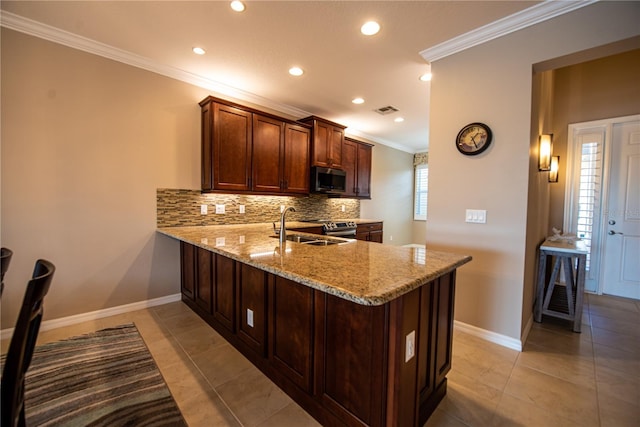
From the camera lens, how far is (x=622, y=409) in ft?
5.24

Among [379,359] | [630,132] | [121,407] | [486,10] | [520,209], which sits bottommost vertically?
[121,407]

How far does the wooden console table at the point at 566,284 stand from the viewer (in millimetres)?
2531

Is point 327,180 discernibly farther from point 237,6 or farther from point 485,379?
point 485,379

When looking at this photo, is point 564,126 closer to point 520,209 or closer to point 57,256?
point 520,209

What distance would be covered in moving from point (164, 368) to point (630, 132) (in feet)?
18.7

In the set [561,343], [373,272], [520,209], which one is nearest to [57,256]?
[373,272]

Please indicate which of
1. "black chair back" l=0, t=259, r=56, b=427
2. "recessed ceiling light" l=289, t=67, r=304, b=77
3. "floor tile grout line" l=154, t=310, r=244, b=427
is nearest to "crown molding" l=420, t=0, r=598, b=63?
"recessed ceiling light" l=289, t=67, r=304, b=77

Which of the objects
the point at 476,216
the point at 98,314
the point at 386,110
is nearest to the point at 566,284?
the point at 476,216

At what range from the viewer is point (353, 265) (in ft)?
4.76

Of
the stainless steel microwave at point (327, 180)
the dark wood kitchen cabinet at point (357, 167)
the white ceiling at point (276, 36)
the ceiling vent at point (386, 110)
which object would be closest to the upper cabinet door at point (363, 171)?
the dark wood kitchen cabinet at point (357, 167)

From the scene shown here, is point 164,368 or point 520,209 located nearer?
point 164,368

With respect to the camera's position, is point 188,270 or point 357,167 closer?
point 188,270

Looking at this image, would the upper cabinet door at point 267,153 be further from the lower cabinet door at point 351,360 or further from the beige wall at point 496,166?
the lower cabinet door at point 351,360

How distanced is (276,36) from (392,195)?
16.1ft
